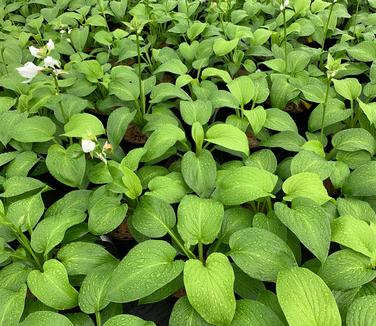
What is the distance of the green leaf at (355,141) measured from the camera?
4.68 ft

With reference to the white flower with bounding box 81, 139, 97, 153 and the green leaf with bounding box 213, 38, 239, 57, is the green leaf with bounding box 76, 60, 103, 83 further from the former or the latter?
the white flower with bounding box 81, 139, 97, 153

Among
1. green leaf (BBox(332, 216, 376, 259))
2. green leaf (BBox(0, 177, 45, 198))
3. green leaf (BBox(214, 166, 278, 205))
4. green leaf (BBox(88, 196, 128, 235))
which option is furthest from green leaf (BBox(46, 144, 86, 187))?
green leaf (BBox(332, 216, 376, 259))

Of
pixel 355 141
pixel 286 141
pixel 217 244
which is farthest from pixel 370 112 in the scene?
pixel 217 244

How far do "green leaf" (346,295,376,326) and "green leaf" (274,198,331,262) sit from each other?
124 millimetres

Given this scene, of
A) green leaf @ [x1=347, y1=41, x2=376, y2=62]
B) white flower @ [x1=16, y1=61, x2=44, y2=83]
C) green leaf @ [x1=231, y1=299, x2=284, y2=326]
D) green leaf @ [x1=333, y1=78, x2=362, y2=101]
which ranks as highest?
white flower @ [x1=16, y1=61, x2=44, y2=83]

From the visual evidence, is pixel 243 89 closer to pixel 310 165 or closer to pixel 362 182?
pixel 310 165

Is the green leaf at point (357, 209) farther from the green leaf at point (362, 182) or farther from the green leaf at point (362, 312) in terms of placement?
the green leaf at point (362, 312)

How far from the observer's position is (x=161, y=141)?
4.72ft

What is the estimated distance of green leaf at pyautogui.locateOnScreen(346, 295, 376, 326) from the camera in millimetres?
896

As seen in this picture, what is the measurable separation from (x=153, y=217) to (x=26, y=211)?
41 cm

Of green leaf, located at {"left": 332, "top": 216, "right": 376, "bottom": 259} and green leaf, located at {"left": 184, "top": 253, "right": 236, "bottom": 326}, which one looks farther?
green leaf, located at {"left": 332, "top": 216, "right": 376, "bottom": 259}

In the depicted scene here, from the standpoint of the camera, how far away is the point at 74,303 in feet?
3.51

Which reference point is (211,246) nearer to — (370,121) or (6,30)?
(370,121)

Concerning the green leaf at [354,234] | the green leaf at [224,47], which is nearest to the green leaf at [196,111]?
the green leaf at [224,47]
